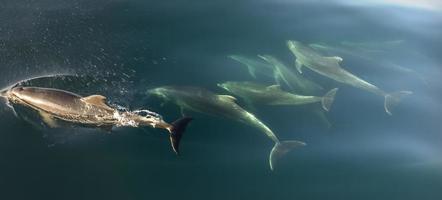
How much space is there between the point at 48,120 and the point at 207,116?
347 cm

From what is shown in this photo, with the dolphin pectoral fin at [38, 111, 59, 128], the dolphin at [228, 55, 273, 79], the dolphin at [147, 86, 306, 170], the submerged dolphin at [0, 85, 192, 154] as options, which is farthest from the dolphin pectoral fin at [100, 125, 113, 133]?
the dolphin at [228, 55, 273, 79]

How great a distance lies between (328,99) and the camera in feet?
44.7

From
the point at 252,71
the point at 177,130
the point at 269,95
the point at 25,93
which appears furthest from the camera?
the point at 252,71

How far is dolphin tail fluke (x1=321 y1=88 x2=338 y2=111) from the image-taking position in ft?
44.2

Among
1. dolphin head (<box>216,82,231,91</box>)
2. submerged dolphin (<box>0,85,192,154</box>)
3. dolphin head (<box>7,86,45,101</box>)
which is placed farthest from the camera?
dolphin head (<box>216,82,231,91</box>)

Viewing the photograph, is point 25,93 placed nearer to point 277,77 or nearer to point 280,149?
point 280,149

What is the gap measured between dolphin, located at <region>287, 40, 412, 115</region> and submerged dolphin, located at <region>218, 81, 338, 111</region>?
4.13 feet

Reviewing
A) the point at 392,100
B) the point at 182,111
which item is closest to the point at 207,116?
the point at 182,111

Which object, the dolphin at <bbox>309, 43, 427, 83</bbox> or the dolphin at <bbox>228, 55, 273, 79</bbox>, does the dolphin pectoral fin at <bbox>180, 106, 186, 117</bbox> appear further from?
the dolphin at <bbox>309, 43, 427, 83</bbox>

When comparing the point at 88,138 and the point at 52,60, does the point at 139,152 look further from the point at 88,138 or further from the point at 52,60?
the point at 52,60

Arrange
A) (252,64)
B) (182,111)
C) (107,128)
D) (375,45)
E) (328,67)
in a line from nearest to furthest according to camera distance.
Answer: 1. (107,128)
2. (182,111)
3. (252,64)
4. (328,67)
5. (375,45)

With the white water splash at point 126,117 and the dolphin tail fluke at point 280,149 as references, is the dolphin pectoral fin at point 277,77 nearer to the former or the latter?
the dolphin tail fluke at point 280,149

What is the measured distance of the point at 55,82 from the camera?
40.5 feet

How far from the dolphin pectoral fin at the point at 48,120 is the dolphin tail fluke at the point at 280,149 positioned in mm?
4549
